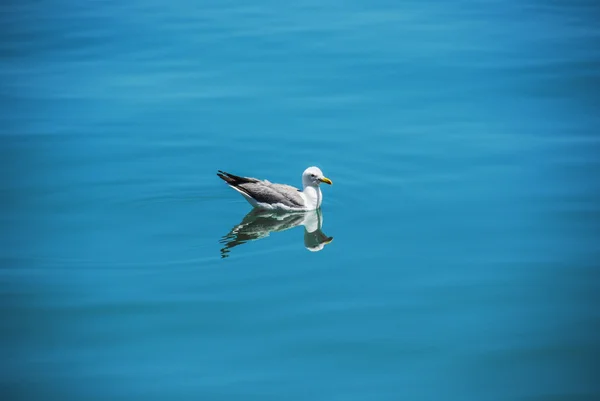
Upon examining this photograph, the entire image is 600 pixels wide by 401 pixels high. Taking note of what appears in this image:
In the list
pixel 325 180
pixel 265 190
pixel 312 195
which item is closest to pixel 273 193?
pixel 265 190

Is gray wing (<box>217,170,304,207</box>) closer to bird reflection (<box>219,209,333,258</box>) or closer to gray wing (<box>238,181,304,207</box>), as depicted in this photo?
gray wing (<box>238,181,304,207</box>)

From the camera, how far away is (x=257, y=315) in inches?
449

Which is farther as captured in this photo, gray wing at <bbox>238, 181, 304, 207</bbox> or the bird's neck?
the bird's neck

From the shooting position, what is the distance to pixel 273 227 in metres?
14.6

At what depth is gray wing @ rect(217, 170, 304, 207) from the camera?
14562mm

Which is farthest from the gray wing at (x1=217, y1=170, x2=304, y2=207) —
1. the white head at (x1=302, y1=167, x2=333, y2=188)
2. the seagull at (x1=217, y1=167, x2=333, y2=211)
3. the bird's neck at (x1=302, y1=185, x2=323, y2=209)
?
the white head at (x1=302, y1=167, x2=333, y2=188)

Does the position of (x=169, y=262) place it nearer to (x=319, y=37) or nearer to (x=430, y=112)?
(x=430, y=112)

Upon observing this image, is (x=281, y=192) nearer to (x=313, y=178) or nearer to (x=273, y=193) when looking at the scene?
(x=273, y=193)

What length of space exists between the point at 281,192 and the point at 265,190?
0.29 m

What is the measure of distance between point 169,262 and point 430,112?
698 cm

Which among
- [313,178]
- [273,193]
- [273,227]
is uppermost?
[313,178]

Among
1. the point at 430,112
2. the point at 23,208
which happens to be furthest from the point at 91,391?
the point at 430,112

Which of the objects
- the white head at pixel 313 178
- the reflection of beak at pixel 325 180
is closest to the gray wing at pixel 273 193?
the white head at pixel 313 178

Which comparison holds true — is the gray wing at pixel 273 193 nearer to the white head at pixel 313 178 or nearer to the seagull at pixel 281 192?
the seagull at pixel 281 192
